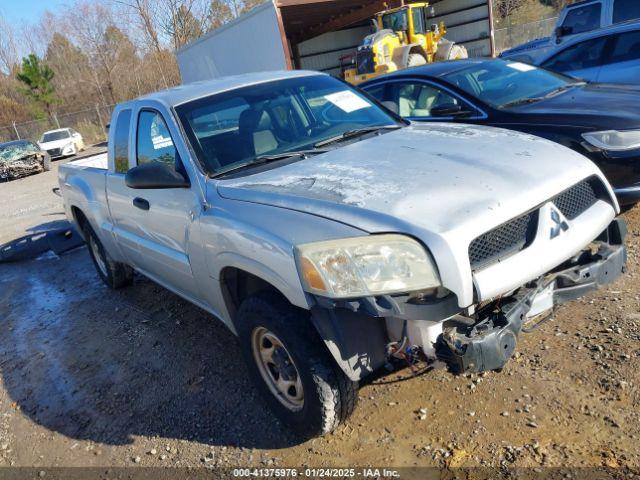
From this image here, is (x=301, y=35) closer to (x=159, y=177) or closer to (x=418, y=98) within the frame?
(x=418, y=98)

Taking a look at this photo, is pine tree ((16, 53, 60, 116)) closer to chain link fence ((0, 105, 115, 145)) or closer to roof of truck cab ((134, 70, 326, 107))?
chain link fence ((0, 105, 115, 145))

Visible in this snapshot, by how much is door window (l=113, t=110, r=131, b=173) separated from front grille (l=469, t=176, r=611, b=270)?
9.38ft

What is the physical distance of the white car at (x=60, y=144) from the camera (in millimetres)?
23781

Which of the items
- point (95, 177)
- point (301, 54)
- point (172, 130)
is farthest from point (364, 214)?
point (301, 54)

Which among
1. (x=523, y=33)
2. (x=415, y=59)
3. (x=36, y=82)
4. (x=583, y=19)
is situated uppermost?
(x=36, y=82)

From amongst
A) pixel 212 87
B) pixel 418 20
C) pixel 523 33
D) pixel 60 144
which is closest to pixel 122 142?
pixel 212 87

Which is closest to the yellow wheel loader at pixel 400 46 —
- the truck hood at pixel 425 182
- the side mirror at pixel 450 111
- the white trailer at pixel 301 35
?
the white trailer at pixel 301 35

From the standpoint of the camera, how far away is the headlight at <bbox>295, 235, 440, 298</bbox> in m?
2.21

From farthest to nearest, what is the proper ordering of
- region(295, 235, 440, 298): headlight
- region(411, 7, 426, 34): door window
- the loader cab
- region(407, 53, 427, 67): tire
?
region(411, 7, 426, 34): door window, the loader cab, region(407, 53, 427, 67): tire, region(295, 235, 440, 298): headlight

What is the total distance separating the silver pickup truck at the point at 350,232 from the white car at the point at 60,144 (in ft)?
74.3

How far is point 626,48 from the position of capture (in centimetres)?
722

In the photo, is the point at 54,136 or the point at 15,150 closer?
the point at 15,150

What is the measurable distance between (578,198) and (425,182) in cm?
84

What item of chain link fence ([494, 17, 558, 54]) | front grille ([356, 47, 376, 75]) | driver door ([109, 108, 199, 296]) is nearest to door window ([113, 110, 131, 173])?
driver door ([109, 108, 199, 296])
